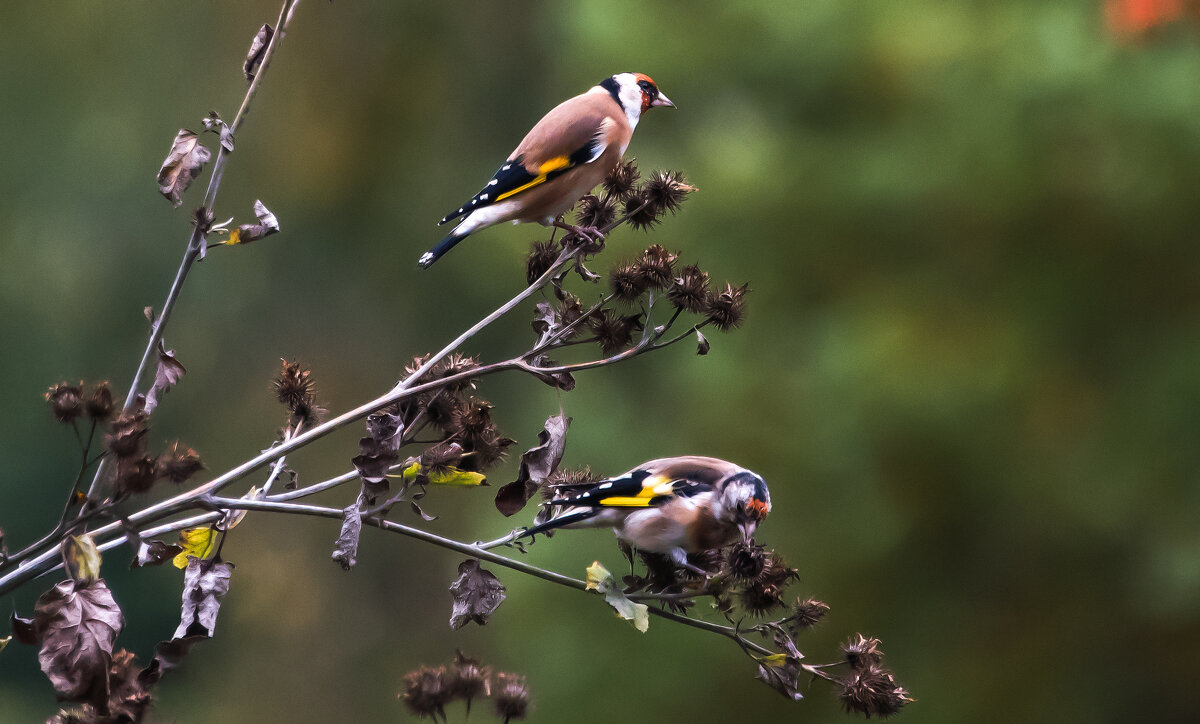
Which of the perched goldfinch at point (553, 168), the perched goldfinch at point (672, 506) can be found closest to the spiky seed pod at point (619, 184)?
the perched goldfinch at point (553, 168)

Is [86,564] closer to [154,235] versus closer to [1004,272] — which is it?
[1004,272]

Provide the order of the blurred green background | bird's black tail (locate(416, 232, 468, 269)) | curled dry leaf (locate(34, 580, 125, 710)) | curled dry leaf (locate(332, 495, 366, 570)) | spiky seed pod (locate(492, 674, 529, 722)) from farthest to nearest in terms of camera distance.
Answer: the blurred green background → bird's black tail (locate(416, 232, 468, 269)) → curled dry leaf (locate(332, 495, 366, 570)) → spiky seed pod (locate(492, 674, 529, 722)) → curled dry leaf (locate(34, 580, 125, 710))

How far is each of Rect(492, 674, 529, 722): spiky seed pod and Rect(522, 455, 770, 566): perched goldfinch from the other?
36cm

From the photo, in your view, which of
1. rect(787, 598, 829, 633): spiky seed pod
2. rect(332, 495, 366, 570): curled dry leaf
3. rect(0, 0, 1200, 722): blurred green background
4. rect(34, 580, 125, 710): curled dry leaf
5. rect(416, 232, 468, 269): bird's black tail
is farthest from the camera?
rect(0, 0, 1200, 722): blurred green background

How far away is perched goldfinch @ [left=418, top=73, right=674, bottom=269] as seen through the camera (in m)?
2.73

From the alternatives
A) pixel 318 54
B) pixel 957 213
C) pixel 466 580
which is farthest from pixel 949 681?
pixel 318 54

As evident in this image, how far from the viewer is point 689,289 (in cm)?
213

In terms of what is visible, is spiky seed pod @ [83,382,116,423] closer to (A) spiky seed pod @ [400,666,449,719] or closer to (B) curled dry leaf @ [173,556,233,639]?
(B) curled dry leaf @ [173,556,233,639]

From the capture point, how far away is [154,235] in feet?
42.4

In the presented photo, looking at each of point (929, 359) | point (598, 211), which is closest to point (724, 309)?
point (598, 211)

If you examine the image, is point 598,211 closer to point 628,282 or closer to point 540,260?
point 540,260

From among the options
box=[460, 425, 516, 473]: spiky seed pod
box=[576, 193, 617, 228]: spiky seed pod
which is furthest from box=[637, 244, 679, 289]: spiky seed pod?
box=[460, 425, 516, 473]: spiky seed pod

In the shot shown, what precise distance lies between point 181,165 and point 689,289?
0.86 m

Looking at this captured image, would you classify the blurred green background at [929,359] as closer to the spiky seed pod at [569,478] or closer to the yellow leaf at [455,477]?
the spiky seed pod at [569,478]
